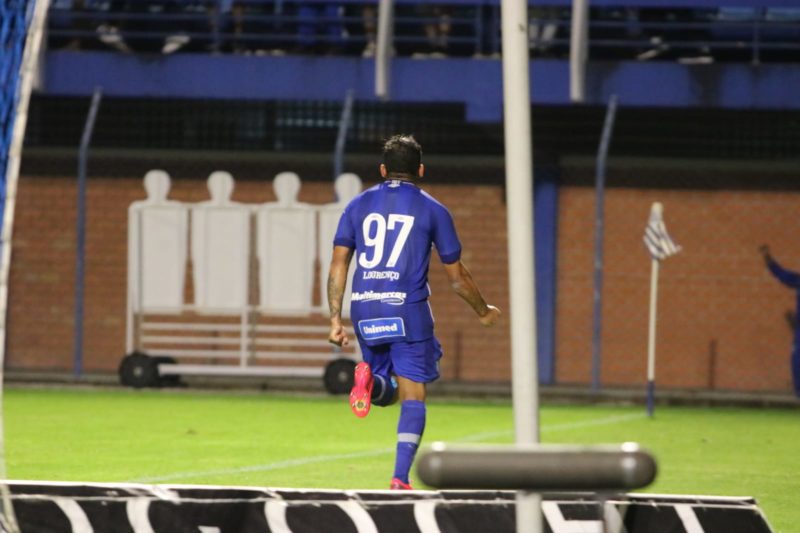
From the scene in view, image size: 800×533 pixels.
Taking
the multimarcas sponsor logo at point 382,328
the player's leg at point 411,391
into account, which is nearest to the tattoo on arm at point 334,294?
the multimarcas sponsor logo at point 382,328

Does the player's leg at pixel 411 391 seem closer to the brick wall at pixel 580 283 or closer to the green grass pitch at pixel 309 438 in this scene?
the green grass pitch at pixel 309 438

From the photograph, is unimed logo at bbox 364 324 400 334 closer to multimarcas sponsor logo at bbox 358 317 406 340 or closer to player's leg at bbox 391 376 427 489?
multimarcas sponsor logo at bbox 358 317 406 340

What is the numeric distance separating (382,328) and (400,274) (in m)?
0.29

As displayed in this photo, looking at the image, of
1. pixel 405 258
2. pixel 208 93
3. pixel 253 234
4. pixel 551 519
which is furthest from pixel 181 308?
pixel 551 519

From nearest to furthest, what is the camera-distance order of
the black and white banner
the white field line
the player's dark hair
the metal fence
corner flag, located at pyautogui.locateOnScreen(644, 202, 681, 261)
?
the metal fence
the black and white banner
the player's dark hair
the white field line
corner flag, located at pyautogui.locateOnScreen(644, 202, 681, 261)

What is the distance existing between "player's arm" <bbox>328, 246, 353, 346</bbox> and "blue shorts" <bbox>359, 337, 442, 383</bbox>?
0.47 feet

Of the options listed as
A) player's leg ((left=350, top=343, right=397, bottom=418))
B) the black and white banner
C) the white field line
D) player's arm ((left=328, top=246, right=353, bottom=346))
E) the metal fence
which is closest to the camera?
the metal fence

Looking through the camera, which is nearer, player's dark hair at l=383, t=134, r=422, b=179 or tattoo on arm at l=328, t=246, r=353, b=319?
player's dark hair at l=383, t=134, r=422, b=179

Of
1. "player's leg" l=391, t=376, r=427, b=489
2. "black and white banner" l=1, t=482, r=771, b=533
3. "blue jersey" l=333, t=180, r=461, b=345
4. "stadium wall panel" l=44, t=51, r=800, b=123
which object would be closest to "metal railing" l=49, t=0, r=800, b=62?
"stadium wall panel" l=44, t=51, r=800, b=123

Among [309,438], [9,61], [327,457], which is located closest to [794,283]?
[309,438]

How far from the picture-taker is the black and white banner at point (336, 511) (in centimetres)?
683

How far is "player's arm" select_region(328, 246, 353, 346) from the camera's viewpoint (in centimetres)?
942

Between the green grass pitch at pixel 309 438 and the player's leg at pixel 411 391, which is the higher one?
the player's leg at pixel 411 391

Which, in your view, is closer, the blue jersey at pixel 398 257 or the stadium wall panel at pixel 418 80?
the blue jersey at pixel 398 257
